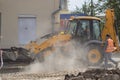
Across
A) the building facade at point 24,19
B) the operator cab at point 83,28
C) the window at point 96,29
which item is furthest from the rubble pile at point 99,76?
the building facade at point 24,19

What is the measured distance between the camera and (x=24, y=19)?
31625mm

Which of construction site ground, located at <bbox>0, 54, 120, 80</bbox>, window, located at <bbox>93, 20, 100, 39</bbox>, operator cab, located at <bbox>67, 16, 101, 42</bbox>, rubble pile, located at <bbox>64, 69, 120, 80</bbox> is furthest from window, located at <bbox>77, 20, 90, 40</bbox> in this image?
rubble pile, located at <bbox>64, 69, 120, 80</bbox>

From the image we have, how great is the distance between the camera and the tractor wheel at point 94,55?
72.0 feet

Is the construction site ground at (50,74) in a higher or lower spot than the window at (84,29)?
lower

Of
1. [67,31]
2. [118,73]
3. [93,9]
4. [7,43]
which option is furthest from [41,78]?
[93,9]

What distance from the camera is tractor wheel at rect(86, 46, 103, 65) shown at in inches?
864

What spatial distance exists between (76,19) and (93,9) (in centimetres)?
3195

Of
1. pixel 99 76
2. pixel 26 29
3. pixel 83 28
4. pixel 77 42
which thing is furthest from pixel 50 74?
pixel 26 29

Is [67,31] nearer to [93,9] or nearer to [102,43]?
[102,43]

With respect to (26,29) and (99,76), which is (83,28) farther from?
(26,29)

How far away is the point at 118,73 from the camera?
15125 millimetres

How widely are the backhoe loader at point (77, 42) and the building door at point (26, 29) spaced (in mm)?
9219

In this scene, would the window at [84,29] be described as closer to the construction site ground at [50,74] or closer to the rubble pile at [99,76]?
the construction site ground at [50,74]

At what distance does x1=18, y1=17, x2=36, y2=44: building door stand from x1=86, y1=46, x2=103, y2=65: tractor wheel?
33.6ft
